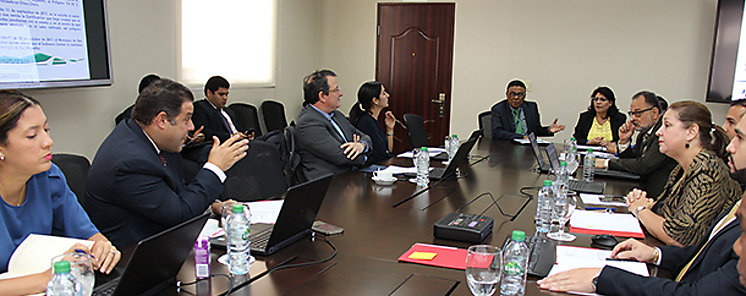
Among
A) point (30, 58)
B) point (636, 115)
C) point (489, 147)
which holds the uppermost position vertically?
point (30, 58)

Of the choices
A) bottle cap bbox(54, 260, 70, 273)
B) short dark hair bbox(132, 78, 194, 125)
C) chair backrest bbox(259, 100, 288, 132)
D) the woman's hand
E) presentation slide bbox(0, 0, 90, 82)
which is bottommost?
chair backrest bbox(259, 100, 288, 132)

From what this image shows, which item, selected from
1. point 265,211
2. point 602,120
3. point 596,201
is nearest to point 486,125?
point 602,120

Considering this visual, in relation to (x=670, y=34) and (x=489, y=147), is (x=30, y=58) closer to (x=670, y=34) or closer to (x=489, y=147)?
(x=489, y=147)

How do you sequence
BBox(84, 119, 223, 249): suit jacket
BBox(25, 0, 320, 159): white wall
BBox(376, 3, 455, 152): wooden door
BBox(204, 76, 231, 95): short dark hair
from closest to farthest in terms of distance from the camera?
BBox(84, 119, 223, 249): suit jacket, BBox(25, 0, 320, 159): white wall, BBox(204, 76, 231, 95): short dark hair, BBox(376, 3, 455, 152): wooden door

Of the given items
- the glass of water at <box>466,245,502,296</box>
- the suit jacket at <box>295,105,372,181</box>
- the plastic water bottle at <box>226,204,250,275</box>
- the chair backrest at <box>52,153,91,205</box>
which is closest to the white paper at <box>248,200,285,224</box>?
the plastic water bottle at <box>226,204,250,275</box>

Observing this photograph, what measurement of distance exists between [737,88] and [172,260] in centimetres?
586

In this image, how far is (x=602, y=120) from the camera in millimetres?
5773

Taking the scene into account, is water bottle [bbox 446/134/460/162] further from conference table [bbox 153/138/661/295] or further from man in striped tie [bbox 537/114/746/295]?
man in striped tie [bbox 537/114/746/295]

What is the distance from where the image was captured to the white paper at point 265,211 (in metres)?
2.29

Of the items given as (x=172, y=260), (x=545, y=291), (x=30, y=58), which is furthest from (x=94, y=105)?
(x=545, y=291)

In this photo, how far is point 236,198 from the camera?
2.78 metres

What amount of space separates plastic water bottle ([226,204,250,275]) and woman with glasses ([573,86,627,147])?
14.6 feet

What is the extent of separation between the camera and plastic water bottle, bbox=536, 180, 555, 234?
2.31 m

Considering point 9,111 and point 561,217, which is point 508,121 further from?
point 9,111
